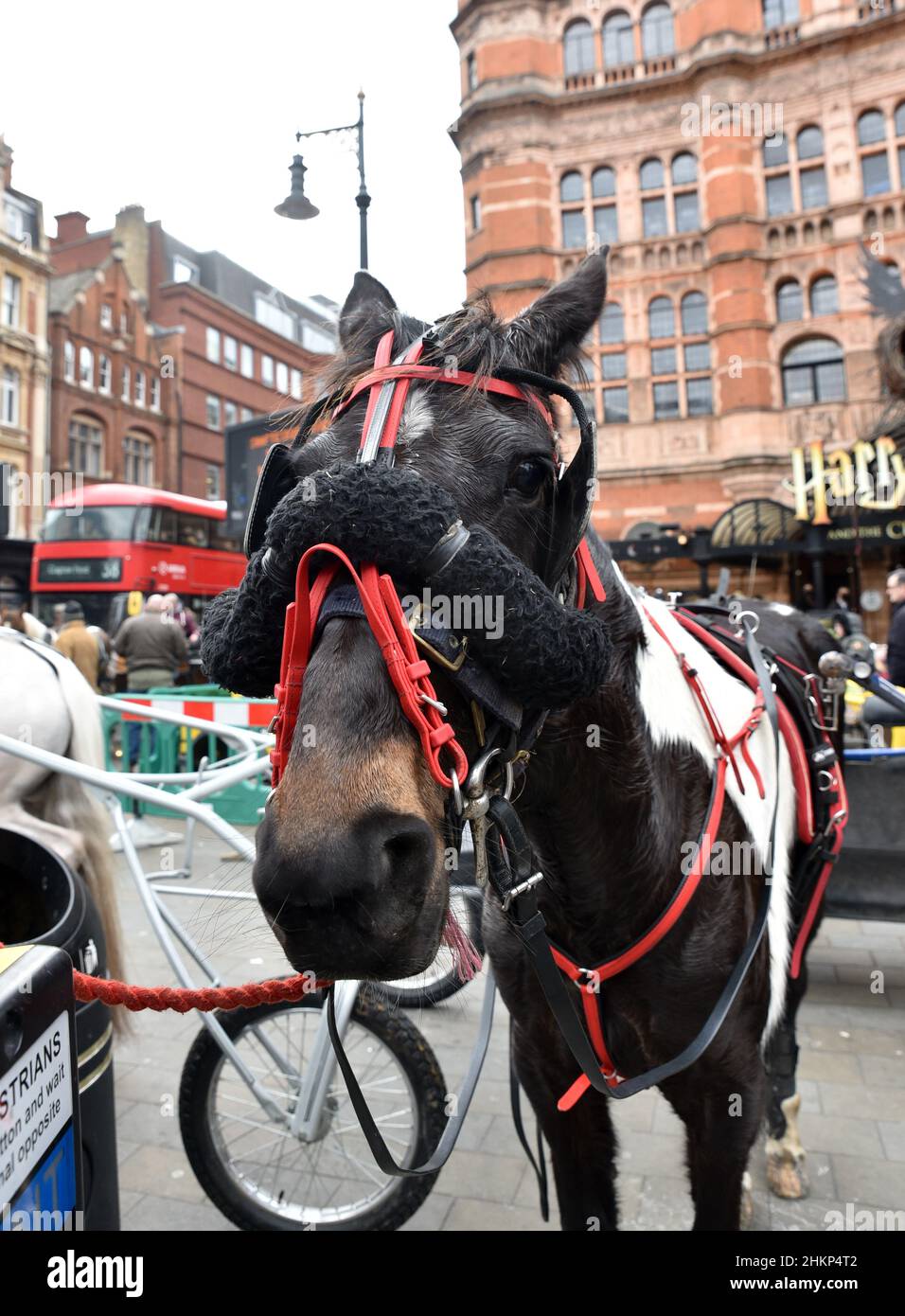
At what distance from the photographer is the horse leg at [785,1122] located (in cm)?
288

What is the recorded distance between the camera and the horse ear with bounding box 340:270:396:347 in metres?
1.68

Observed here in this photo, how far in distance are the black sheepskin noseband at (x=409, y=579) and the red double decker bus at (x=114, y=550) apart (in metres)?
15.6

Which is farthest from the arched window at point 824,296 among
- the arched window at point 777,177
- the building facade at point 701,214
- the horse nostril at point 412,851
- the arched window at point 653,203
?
the horse nostril at point 412,851

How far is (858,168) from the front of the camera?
22.2m

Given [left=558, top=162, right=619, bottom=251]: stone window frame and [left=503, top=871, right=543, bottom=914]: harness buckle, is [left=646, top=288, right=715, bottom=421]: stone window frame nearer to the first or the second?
[left=558, top=162, right=619, bottom=251]: stone window frame

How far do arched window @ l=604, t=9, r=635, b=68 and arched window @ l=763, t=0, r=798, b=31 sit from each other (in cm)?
404

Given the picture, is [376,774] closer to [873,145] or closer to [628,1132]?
[628,1132]

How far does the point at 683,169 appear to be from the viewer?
23906 mm

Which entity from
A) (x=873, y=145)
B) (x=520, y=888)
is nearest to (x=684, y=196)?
(x=873, y=145)

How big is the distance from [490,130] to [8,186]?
60.3 feet

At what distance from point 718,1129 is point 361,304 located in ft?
6.92

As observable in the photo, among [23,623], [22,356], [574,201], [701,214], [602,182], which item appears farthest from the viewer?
[22,356]

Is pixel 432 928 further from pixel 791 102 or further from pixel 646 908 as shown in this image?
pixel 791 102
